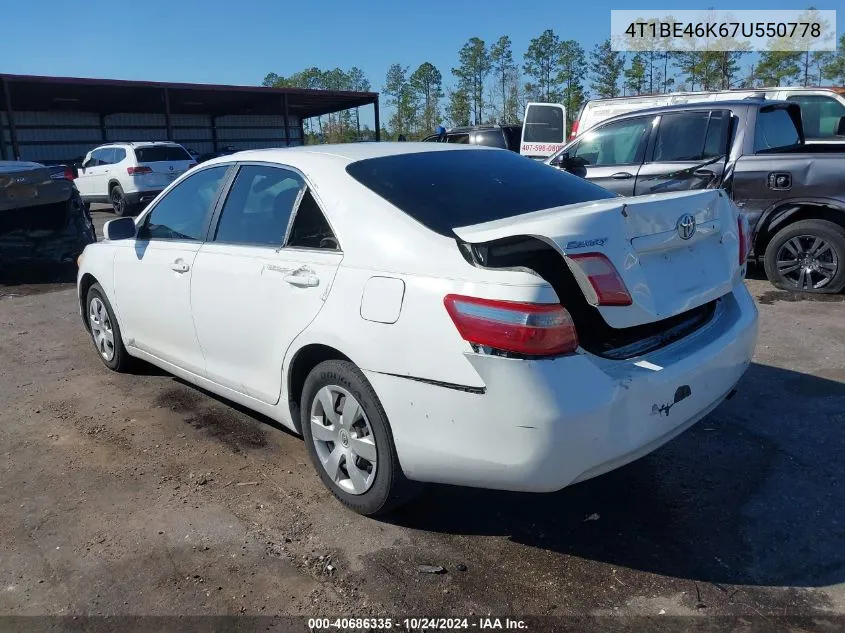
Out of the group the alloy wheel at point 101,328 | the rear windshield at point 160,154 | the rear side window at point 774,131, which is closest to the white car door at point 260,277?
the alloy wheel at point 101,328

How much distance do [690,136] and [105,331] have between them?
231 inches

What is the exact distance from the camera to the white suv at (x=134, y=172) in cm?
1766

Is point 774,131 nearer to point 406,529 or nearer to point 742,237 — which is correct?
point 742,237

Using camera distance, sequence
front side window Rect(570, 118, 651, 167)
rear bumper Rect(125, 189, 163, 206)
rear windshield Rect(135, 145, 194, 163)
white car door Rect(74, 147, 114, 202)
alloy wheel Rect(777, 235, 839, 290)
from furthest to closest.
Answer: white car door Rect(74, 147, 114, 202) < rear windshield Rect(135, 145, 194, 163) < rear bumper Rect(125, 189, 163, 206) < front side window Rect(570, 118, 651, 167) < alloy wheel Rect(777, 235, 839, 290)

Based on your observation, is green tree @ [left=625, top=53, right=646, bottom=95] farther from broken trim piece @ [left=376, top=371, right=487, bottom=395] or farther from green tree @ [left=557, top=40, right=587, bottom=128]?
broken trim piece @ [left=376, top=371, right=487, bottom=395]

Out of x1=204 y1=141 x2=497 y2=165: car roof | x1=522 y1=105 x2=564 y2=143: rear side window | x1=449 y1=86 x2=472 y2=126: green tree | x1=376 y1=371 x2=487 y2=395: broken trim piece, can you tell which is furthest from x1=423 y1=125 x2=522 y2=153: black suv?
x1=449 y1=86 x2=472 y2=126: green tree

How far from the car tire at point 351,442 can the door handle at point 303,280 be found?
35cm

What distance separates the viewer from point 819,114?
1147 cm

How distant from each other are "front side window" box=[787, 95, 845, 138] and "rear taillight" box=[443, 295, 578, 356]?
10.8m

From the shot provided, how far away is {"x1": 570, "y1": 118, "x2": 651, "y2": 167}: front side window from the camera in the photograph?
302 inches

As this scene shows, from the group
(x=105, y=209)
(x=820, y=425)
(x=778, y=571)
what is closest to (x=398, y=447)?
(x=778, y=571)

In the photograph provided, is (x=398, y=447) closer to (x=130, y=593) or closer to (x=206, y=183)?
(x=130, y=593)

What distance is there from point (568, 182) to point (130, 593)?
280 centimetres

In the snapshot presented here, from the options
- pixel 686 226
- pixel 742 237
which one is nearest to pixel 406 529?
pixel 686 226
